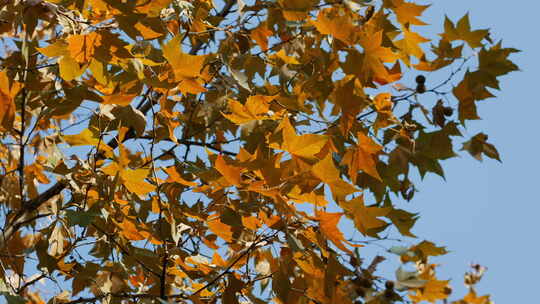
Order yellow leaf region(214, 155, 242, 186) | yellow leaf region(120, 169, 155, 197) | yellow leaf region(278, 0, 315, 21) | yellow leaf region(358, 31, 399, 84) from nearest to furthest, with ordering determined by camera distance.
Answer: yellow leaf region(214, 155, 242, 186) < yellow leaf region(120, 169, 155, 197) < yellow leaf region(358, 31, 399, 84) < yellow leaf region(278, 0, 315, 21)

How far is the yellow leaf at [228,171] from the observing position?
151cm

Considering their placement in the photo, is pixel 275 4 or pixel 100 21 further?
pixel 275 4

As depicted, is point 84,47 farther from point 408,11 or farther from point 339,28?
point 408,11

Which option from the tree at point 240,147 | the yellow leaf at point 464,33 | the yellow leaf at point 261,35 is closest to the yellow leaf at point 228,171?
the tree at point 240,147

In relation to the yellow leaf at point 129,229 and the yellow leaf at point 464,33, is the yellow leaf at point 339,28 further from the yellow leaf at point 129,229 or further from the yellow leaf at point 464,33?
the yellow leaf at point 129,229

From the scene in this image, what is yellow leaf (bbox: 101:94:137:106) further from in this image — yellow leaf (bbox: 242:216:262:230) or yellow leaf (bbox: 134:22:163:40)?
yellow leaf (bbox: 242:216:262:230)

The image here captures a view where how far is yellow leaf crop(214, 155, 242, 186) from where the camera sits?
4.95ft

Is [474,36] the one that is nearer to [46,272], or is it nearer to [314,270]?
[314,270]

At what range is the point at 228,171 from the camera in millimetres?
1519

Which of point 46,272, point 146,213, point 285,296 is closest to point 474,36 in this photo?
point 285,296

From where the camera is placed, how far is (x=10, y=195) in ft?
8.93

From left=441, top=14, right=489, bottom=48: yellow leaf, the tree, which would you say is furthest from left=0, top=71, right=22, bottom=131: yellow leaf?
left=441, top=14, right=489, bottom=48: yellow leaf

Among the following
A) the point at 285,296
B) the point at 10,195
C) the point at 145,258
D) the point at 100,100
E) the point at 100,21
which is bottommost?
the point at 285,296

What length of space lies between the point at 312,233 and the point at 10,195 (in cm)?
162
